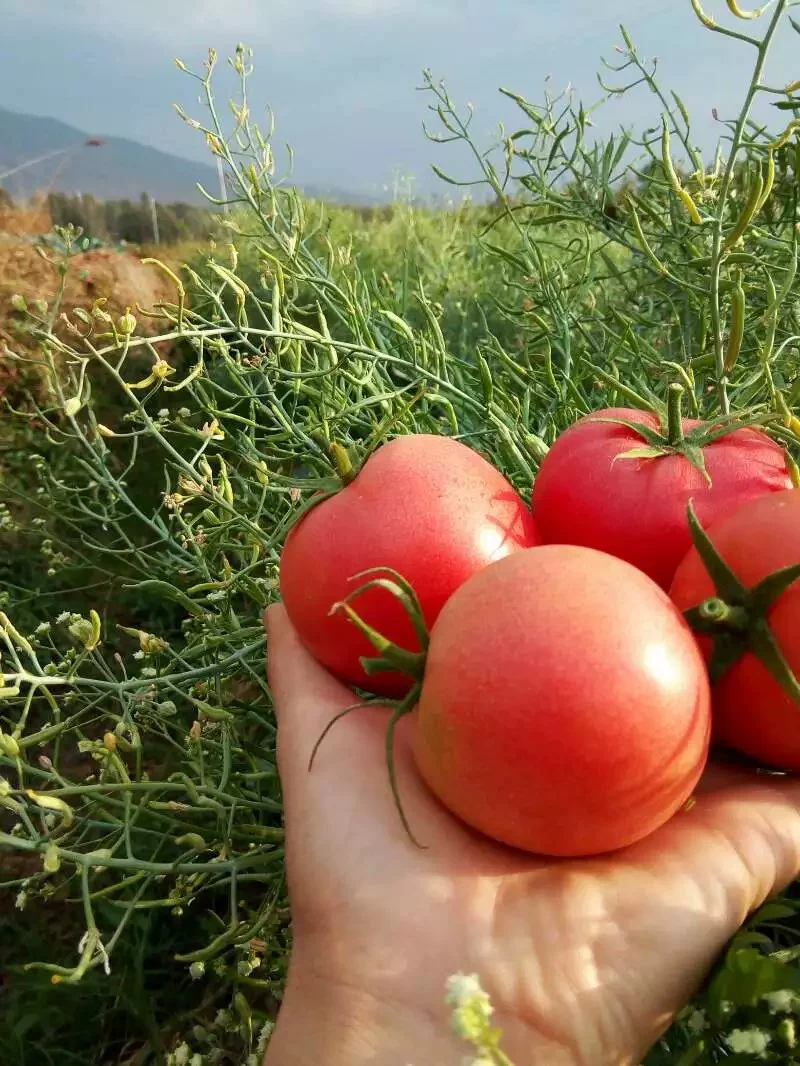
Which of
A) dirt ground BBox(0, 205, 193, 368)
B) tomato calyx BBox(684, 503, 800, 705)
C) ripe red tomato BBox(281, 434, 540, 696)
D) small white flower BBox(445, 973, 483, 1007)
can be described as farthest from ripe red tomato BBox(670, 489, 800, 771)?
dirt ground BBox(0, 205, 193, 368)

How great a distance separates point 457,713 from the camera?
45cm

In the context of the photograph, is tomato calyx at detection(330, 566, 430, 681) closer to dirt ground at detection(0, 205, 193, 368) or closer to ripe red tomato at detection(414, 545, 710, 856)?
ripe red tomato at detection(414, 545, 710, 856)

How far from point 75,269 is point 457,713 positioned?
10.2ft

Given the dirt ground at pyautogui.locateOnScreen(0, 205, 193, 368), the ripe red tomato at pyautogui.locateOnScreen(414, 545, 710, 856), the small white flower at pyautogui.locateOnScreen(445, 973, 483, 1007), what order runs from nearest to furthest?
the small white flower at pyautogui.locateOnScreen(445, 973, 483, 1007) → the ripe red tomato at pyautogui.locateOnScreen(414, 545, 710, 856) → the dirt ground at pyautogui.locateOnScreen(0, 205, 193, 368)

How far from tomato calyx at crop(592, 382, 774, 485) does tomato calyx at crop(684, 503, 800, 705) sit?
10cm

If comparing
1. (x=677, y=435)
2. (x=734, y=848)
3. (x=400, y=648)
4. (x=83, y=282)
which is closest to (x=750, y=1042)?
(x=734, y=848)

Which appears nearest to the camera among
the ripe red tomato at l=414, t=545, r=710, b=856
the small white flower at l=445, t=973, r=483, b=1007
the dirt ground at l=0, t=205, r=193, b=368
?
the small white flower at l=445, t=973, r=483, b=1007

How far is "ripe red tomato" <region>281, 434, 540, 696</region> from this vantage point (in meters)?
0.55

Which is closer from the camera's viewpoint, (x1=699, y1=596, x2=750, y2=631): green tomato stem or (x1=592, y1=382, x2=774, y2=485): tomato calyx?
(x1=699, y1=596, x2=750, y2=631): green tomato stem

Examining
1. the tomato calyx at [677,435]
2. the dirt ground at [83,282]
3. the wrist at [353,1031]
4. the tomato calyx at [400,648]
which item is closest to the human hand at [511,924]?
the wrist at [353,1031]

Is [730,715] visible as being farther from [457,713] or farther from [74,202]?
[74,202]

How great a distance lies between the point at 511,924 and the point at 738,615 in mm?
223

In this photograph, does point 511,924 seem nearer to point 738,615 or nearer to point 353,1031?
point 353,1031

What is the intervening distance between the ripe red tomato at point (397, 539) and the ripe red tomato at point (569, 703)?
0.08 m
